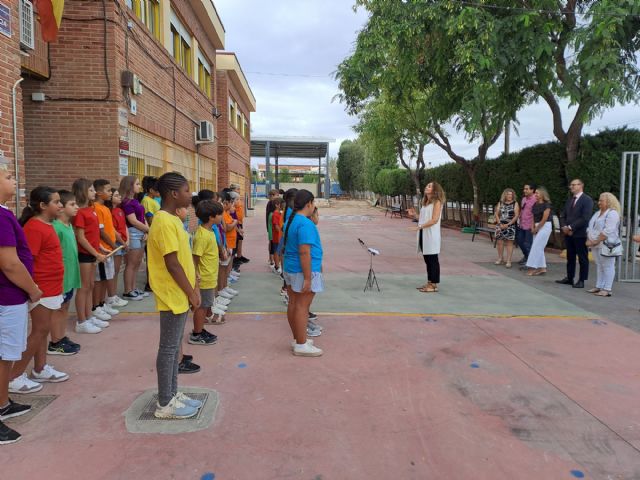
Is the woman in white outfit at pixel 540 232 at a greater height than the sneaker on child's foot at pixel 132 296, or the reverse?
Result: the woman in white outfit at pixel 540 232

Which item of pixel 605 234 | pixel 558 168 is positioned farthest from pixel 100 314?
pixel 558 168

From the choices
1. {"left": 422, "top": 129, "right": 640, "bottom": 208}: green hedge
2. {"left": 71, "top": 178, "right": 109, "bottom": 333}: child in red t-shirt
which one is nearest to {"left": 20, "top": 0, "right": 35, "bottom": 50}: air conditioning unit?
{"left": 71, "top": 178, "right": 109, "bottom": 333}: child in red t-shirt

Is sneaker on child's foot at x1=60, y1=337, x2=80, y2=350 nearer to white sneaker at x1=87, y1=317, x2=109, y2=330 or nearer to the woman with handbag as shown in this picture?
white sneaker at x1=87, y1=317, x2=109, y2=330

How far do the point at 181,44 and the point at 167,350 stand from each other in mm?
11750

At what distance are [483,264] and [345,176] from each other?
2252 inches

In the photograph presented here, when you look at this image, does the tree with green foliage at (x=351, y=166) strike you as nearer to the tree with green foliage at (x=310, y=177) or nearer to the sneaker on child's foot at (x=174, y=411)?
the tree with green foliage at (x=310, y=177)

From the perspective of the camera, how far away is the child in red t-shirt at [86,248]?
497 cm

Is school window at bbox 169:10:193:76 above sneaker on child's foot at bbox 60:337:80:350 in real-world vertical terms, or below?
above

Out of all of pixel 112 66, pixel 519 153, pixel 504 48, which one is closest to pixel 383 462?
pixel 112 66

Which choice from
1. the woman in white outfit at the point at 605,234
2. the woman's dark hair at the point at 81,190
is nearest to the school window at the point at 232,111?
the woman in white outfit at the point at 605,234

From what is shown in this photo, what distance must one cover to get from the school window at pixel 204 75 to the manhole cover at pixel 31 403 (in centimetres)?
1306

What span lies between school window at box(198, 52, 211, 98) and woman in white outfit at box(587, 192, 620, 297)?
12.1 meters

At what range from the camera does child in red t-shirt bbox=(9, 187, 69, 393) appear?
355 cm

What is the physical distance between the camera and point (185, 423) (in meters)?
3.20
